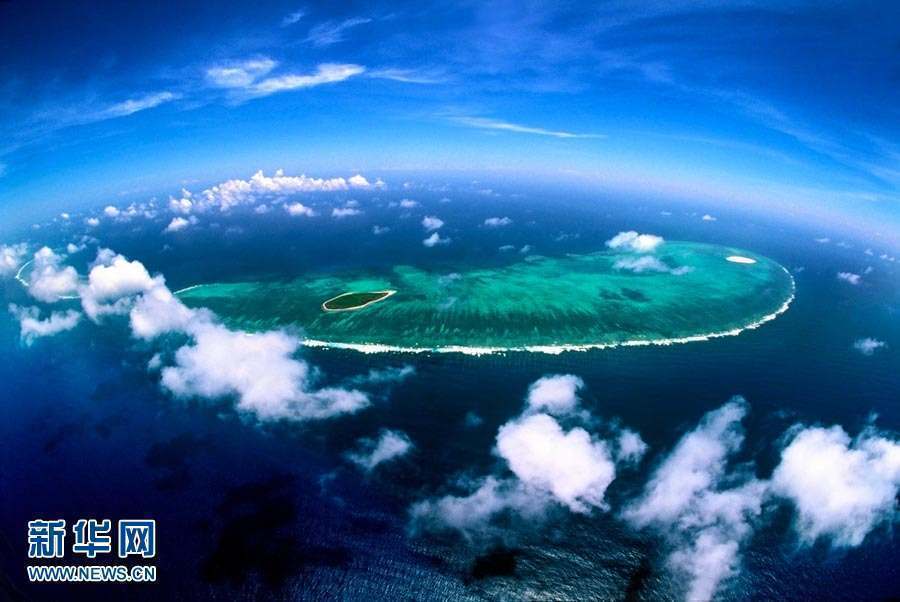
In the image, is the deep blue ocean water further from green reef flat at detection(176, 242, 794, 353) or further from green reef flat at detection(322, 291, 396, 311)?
green reef flat at detection(322, 291, 396, 311)

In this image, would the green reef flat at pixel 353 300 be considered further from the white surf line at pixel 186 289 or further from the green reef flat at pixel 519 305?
the white surf line at pixel 186 289

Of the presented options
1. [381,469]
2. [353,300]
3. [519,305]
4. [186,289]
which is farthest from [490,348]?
[186,289]

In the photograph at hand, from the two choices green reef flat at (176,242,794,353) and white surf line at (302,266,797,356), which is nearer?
white surf line at (302,266,797,356)

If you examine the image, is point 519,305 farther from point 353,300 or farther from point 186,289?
point 186,289

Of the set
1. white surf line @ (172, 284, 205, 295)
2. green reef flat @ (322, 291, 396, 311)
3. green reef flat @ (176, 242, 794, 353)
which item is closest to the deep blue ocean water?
green reef flat @ (176, 242, 794, 353)

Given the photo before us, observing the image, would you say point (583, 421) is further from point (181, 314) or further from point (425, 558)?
point (181, 314)
